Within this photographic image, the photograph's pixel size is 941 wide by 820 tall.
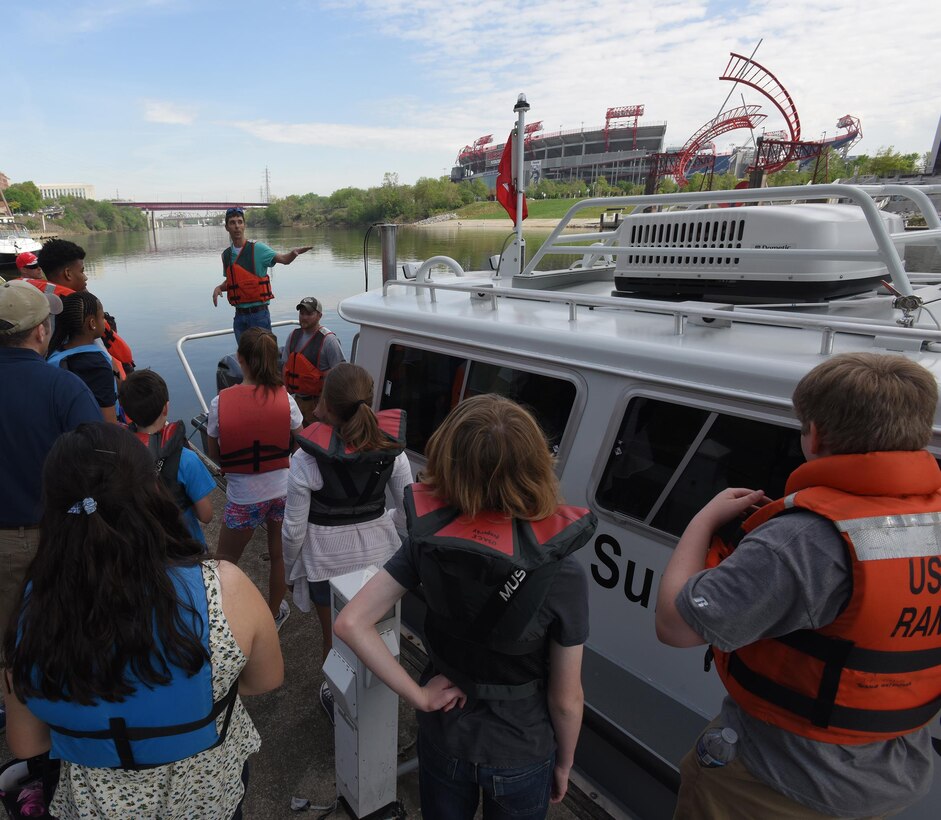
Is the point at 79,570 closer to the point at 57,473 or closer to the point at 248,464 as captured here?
the point at 57,473

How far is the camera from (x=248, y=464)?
125 inches

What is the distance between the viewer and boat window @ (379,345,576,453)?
2738 mm

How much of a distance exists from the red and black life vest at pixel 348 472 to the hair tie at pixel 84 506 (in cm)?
123

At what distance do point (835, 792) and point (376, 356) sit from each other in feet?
9.80

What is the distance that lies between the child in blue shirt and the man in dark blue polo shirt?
0.20 metres

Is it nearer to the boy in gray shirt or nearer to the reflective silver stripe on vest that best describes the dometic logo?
the boy in gray shirt

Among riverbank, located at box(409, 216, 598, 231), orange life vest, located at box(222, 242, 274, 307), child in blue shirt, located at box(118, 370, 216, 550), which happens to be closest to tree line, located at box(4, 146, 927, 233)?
riverbank, located at box(409, 216, 598, 231)

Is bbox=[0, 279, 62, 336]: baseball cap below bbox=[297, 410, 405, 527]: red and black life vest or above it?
above

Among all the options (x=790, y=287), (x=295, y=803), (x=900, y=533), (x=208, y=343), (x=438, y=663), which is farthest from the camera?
(x=208, y=343)

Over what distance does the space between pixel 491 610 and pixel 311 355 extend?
13.3ft

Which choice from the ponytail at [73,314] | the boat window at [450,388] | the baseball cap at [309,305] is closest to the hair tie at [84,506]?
the boat window at [450,388]

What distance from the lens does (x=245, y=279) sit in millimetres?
6055

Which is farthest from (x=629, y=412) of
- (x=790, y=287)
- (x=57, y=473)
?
(x=57, y=473)

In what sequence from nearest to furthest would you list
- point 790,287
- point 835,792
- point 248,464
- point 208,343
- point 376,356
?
point 835,792
point 790,287
point 248,464
point 376,356
point 208,343
